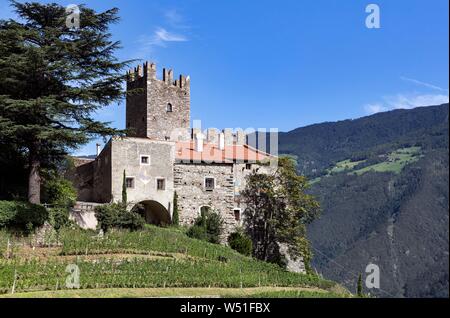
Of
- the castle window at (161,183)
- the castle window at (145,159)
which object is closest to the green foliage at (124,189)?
the castle window at (145,159)

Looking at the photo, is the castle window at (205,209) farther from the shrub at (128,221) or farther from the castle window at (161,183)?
the shrub at (128,221)

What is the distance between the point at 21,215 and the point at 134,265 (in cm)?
604

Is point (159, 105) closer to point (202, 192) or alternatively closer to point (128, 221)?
point (202, 192)

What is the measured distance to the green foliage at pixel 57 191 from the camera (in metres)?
35.0

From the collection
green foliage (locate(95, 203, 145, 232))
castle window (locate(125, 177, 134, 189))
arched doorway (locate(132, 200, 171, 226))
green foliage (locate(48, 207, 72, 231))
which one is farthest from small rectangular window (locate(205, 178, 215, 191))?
green foliage (locate(48, 207, 72, 231))

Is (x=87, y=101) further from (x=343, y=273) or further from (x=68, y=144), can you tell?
(x=343, y=273)

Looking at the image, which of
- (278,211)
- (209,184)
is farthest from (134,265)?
(278,211)

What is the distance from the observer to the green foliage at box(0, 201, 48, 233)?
2931 cm

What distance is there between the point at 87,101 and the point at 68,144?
2.24 metres

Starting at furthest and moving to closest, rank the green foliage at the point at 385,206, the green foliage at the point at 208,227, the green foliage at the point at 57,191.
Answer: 1. the green foliage at the point at 385,206
2. the green foliage at the point at 208,227
3. the green foliage at the point at 57,191

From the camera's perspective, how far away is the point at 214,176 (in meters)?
39.9

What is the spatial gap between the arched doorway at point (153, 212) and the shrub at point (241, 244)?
393 cm

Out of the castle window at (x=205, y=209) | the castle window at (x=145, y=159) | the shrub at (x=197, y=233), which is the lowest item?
the shrub at (x=197, y=233)

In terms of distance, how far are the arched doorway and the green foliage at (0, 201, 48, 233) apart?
8620 mm
